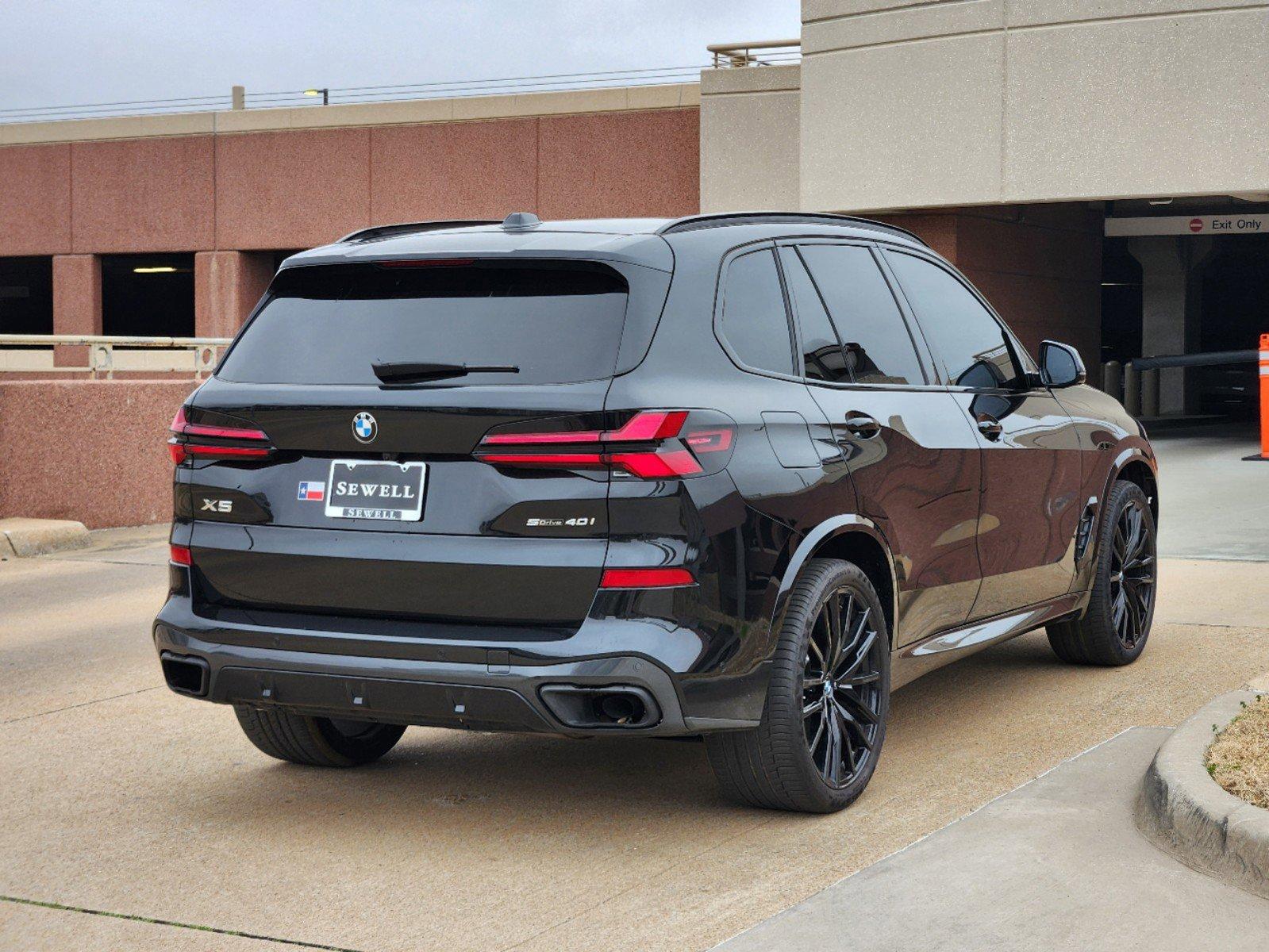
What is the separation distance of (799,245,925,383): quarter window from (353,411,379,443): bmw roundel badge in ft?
5.31

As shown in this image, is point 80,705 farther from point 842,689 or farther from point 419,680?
point 842,689

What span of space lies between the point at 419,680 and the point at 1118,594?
388 cm

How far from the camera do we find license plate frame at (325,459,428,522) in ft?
14.4

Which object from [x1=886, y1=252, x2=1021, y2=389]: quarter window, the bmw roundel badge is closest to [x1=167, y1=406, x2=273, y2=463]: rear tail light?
the bmw roundel badge

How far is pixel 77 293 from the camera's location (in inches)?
1286

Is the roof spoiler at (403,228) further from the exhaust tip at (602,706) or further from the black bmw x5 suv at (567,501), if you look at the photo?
the exhaust tip at (602,706)

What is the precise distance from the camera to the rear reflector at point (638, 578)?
13.8ft

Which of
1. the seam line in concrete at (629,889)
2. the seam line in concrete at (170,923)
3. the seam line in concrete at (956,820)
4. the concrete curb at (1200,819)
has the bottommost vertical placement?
the seam line in concrete at (170,923)

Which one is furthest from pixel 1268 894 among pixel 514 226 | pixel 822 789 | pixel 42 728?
pixel 42 728

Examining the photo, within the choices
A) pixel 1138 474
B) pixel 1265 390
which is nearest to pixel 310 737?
pixel 1138 474

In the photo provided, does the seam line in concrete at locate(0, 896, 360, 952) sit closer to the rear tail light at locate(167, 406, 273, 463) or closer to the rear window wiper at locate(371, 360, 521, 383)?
the rear tail light at locate(167, 406, 273, 463)

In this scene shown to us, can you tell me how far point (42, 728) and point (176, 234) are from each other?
26.6 metres

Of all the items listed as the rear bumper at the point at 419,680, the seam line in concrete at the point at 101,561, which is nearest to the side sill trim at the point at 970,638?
the rear bumper at the point at 419,680

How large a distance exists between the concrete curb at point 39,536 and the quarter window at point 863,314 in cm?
831
